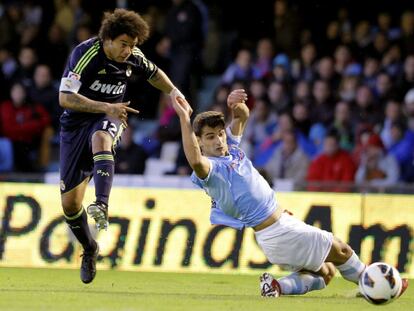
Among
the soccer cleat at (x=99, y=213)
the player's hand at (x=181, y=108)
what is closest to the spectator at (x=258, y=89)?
the soccer cleat at (x=99, y=213)

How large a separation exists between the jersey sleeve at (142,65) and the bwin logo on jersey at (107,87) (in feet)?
0.83

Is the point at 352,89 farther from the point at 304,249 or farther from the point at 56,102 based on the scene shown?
the point at 304,249

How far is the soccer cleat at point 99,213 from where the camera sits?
997 centimetres

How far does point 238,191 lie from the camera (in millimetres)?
9633

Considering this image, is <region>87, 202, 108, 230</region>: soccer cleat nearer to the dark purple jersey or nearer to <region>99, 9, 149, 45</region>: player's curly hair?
the dark purple jersey

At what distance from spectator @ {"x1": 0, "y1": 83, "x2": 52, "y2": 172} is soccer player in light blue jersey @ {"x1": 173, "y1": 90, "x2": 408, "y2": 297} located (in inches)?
333

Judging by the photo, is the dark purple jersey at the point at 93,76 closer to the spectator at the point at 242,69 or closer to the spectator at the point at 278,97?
the spectator at the point at 278,97

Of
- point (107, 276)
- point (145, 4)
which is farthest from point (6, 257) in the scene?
point (145, 4)

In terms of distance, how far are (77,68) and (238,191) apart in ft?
6.39

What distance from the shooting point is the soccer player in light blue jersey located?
31.3 ft

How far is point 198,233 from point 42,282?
262 centimetres

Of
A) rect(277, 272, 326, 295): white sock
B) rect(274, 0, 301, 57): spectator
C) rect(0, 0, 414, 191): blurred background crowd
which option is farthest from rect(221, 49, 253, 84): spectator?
rect(277, 272, 326, 295): white sock

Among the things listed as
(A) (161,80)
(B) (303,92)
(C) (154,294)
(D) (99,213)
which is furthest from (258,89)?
(D) (99,213)

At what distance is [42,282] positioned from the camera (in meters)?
11.4
